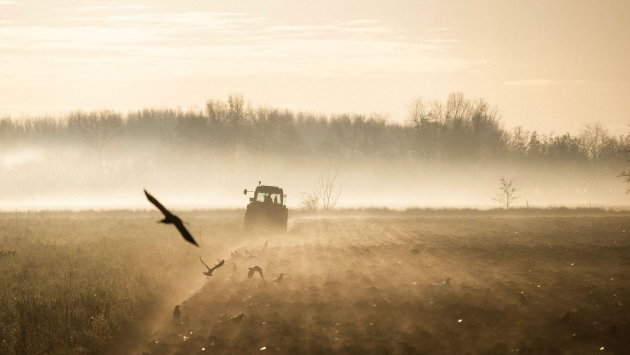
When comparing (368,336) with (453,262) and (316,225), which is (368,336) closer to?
(453,262)

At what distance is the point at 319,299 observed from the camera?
16984 mm

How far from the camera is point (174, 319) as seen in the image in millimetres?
15227

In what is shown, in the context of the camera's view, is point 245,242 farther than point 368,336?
Yes

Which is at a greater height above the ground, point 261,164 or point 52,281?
point 261,164

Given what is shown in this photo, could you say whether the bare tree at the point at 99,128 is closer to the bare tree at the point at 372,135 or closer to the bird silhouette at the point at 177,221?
the bare tree at the point at 372,135

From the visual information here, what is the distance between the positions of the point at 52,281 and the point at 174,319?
5.09m

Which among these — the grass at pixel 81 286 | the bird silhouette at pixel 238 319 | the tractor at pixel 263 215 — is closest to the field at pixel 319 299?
the grass at pixel 81 286

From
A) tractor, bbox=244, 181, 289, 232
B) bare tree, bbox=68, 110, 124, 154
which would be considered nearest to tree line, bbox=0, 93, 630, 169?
bare tree, bbox=68, 110, 124, 154

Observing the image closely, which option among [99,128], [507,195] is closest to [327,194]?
[507,195]

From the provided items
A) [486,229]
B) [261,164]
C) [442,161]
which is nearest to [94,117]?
[261,164]

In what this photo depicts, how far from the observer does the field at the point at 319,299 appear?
13.3m

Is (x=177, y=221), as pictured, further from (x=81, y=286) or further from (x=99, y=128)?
(x=99, y=128)

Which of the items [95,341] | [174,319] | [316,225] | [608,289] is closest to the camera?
[95,341]

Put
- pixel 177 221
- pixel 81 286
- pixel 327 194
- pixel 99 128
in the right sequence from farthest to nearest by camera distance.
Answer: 1. pixel 99 128
2. pixel 327 194
3. pixel 81 286
4. pixel 177 221
